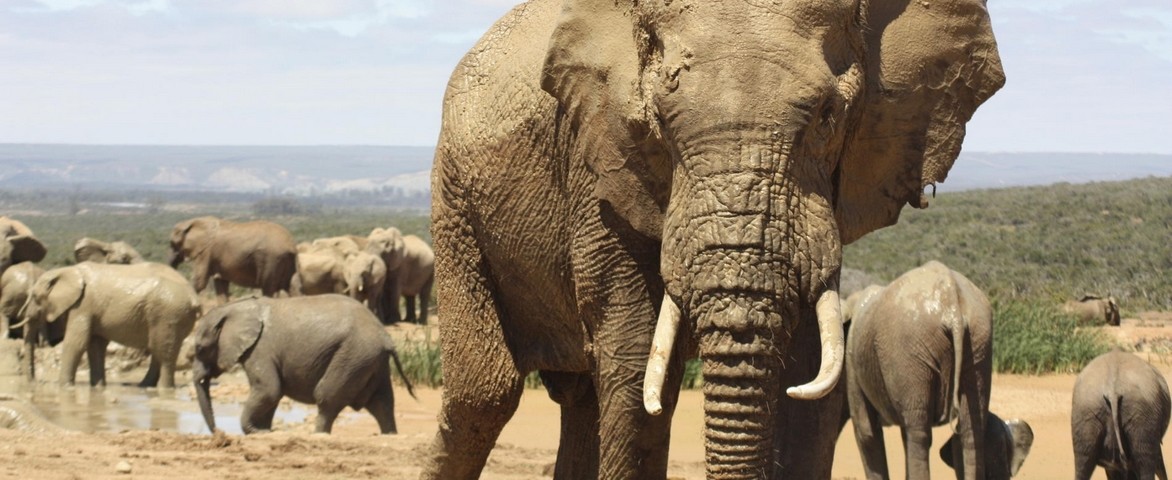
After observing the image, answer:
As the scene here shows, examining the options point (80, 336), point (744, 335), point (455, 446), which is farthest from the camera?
point (80, 336)

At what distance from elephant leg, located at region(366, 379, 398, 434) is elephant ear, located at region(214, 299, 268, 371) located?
0.96 metres

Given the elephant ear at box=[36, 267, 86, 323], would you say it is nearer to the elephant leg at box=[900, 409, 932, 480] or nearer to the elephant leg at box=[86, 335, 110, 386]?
the elephant leg at box=[86, 335, 110, 386]

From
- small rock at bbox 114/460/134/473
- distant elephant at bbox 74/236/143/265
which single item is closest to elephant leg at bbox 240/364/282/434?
small rock at bbox 114/460/134/473

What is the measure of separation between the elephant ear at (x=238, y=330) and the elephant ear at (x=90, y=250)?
7.41 meters

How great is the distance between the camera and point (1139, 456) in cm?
866

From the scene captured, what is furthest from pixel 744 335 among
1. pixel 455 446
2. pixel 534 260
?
pixel 455 446

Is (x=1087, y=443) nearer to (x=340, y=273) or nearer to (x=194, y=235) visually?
(x=340, y=273)

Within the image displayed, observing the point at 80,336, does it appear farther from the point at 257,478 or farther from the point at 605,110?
the point at 605,110

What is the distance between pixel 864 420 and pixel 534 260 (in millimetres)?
4647

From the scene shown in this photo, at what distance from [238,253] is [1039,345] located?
43.4ft

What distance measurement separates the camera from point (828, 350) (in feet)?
12.7

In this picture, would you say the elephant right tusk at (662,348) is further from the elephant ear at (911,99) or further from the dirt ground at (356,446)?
the dirt ground at (356,446)

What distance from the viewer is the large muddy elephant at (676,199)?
3.93 m

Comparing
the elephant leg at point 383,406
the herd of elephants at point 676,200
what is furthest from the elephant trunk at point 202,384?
the herd of elephants at point 676,200
